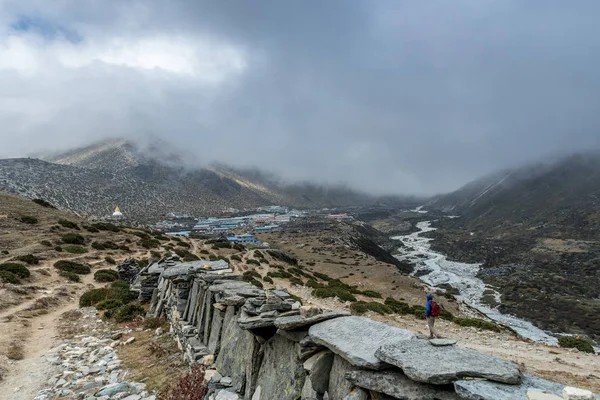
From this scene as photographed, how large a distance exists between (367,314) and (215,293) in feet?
53.9

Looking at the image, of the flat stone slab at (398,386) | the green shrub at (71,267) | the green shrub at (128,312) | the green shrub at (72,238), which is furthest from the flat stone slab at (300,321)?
the green shrub at (72,238)

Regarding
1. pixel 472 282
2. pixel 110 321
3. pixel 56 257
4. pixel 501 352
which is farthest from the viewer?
pixel 472 282

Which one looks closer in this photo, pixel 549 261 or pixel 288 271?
pixel 288 271

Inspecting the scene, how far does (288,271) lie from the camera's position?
4300 centimetres

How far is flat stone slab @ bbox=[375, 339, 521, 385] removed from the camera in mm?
3730

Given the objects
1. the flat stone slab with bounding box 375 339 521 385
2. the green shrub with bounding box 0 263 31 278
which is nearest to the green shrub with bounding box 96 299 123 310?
the green shrub with bounding box 0 263 31 278

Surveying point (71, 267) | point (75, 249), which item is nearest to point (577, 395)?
point (71, 267)

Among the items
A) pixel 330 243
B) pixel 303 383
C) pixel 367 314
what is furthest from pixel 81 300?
pixel 330 243

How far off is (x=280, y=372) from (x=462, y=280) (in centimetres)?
7862

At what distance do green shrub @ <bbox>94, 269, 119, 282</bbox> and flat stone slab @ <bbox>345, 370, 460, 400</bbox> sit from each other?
29.0 meters

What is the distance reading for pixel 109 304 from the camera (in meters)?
20.0

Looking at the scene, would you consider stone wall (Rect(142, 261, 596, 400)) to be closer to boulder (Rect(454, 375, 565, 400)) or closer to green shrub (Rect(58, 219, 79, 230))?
boulder (Rect(454, 375, 565, 400))

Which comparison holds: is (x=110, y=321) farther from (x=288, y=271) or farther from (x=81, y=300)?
(x=288, y=271)

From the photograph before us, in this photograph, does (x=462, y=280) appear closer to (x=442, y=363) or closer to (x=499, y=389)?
(x=442, y=363)
